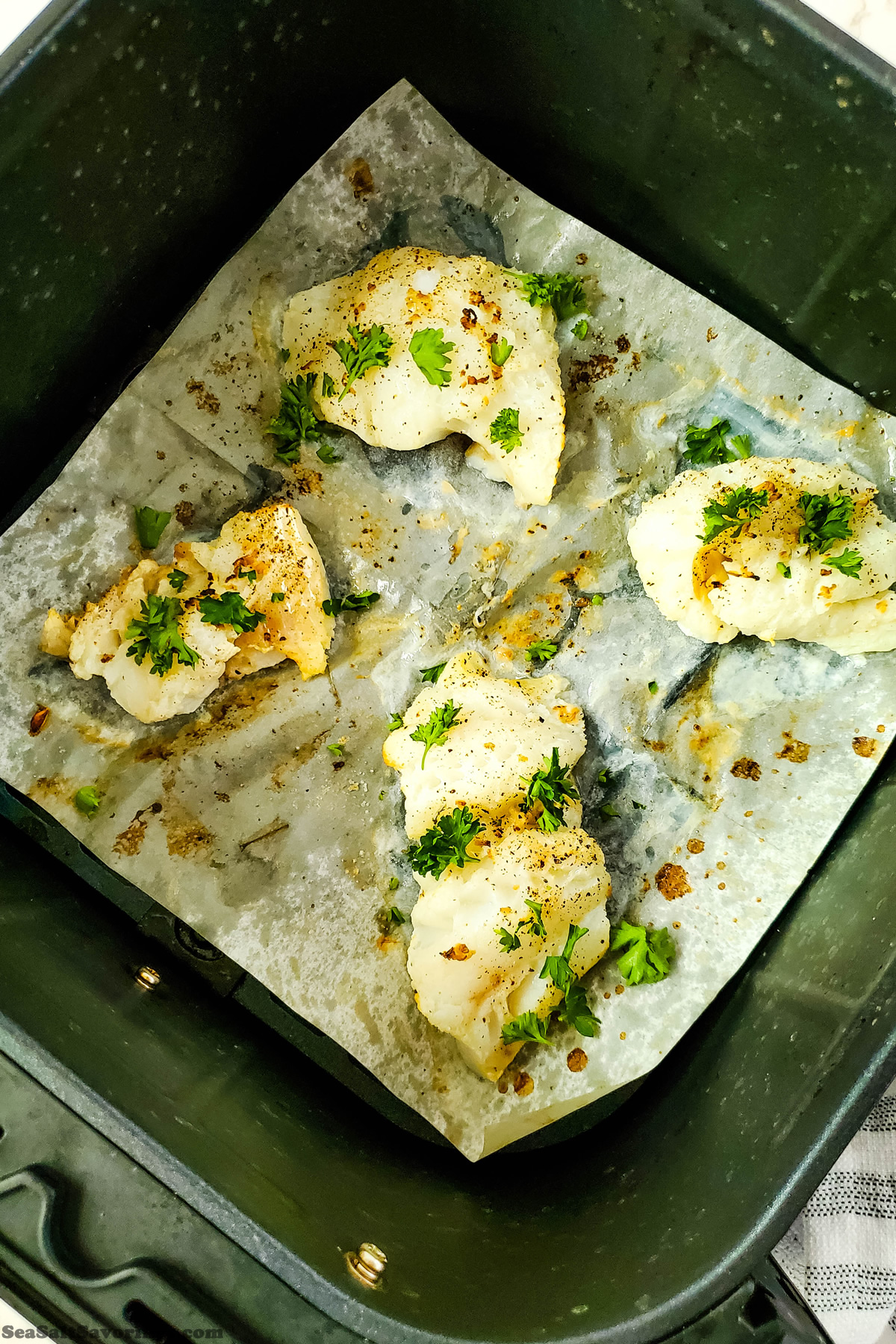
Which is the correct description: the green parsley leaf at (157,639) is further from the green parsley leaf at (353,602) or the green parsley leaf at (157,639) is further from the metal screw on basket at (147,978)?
the metal screw on basket at (147,978)

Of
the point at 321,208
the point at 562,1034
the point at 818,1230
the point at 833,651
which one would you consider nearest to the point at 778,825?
the point at 833,651

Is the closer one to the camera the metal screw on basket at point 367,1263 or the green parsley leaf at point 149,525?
the metal screw on basket at point 367,1263

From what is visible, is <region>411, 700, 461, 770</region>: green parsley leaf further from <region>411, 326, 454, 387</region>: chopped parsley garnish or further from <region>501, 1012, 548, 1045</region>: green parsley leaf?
<region>411, 326, 454, 387</region>: chopped parsley garnish

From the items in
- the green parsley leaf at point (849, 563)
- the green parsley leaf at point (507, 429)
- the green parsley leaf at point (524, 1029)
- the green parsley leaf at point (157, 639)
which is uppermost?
the green parsley leaf at point (849, 563)

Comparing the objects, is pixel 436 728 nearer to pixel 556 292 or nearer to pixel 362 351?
pixel 362 351

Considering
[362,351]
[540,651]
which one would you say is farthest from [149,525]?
[540,651]

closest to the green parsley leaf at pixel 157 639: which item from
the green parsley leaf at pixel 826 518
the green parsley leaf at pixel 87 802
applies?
the green parsley leaf at pixel 87 802
